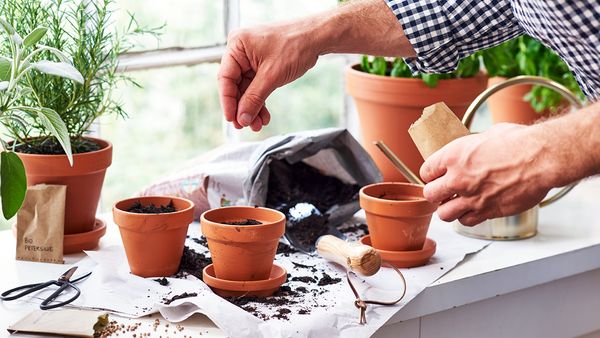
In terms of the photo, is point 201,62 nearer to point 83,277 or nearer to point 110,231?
point 110,231

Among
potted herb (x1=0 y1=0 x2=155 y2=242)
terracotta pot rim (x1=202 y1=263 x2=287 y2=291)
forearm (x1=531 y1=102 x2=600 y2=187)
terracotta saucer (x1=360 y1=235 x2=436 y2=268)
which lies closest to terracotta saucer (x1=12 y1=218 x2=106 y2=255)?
potted herb (x1=0 y1=0 x2=155 y2=242)

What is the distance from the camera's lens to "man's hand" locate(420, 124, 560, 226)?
110 centimetres

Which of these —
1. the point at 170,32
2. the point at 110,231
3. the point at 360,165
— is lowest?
the point at 110,231

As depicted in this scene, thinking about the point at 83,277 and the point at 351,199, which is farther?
the point at 351,199

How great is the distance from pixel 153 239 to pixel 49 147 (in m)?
0.23

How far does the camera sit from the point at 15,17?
1.35m

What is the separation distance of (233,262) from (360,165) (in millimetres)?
432

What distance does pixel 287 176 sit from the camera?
1.58 metres

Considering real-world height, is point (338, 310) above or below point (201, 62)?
below

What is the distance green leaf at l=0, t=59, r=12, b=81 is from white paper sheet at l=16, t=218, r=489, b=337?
0.93ft

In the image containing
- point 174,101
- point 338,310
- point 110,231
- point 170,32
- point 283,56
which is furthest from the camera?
point 174,101

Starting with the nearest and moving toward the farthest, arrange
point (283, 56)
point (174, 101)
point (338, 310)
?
A: point (338, 310), point (283, 56), point (174, 101)

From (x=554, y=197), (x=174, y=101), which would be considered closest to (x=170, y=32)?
(x=174, y=101)

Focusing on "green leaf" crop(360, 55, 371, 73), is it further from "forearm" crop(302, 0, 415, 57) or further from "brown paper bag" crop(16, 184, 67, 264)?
"brown paper bag" crop(16, 184, 67, 264)
